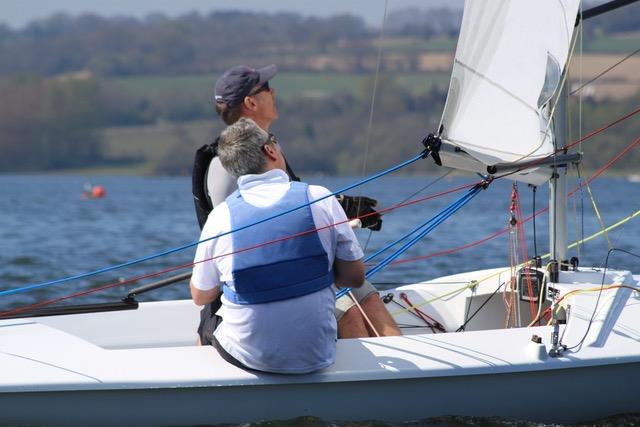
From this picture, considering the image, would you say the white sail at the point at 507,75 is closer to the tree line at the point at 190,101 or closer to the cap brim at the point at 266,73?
the cap brim at the point at 266,73

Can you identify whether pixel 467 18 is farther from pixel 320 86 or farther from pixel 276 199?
pixel 320 86

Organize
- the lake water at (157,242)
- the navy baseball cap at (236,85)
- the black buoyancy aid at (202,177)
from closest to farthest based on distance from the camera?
the black buoyancy aid at (202,177), the navy baseball cap at (236,85), the lake water at (157,242)

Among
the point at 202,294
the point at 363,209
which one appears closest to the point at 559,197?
the point at 363,209

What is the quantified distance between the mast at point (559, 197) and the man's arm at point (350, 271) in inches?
47.5

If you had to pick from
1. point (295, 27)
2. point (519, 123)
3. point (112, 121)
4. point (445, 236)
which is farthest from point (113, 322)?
point (295, 27)

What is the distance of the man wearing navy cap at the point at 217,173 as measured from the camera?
160 inches

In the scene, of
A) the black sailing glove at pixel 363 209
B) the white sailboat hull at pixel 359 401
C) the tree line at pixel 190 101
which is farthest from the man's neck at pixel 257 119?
the tree line at pixel 190 101

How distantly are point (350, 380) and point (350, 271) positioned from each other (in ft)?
1.31

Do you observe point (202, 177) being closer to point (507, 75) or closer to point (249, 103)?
point (249, 103)

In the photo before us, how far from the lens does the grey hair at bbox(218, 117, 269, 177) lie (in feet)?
11.9

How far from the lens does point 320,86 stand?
7200 cm

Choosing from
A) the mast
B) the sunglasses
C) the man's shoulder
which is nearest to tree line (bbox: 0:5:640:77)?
the mast

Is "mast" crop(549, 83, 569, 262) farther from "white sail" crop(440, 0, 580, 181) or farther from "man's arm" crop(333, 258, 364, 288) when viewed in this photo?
"man's arm" crop(333, 258, 364, 288)

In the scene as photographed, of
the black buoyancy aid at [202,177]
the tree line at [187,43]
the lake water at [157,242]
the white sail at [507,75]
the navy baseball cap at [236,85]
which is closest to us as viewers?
the black buoyancy aid at [202,177]
